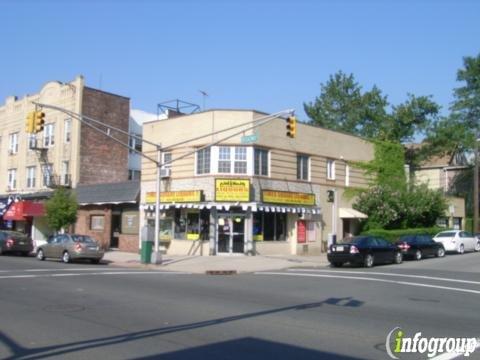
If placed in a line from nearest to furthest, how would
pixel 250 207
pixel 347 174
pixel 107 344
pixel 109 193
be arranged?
1. pixel 107 344
2. pixel 250 207
3. pixel 109 193
4. pixel 347 174

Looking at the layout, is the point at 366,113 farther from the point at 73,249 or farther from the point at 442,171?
the point at 73,249

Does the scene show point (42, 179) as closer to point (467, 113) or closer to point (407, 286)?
point (407, 286)

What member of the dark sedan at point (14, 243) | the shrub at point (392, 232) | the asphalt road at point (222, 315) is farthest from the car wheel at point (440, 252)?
the dark sedan at point (14, 243)

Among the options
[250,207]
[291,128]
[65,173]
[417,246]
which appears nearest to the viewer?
[291,128]

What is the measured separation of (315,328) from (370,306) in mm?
3584

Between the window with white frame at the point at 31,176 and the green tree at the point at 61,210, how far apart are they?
1107cm

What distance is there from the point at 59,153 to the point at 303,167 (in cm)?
1946

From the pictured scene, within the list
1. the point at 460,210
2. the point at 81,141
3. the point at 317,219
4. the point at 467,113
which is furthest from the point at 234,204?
the point at 467,113

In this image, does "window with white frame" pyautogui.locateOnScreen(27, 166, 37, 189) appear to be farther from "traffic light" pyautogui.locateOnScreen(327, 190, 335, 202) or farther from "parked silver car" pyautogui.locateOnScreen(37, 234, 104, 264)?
"traffic light" pyautogui.locateOnScreen(327, 190, 335, 202)

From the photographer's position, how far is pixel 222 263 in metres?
27.2

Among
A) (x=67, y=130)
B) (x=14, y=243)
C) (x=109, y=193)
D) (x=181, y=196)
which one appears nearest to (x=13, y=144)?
(x=67, y=130)

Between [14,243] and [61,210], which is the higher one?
[61,210]

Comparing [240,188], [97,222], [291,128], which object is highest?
[291,128]

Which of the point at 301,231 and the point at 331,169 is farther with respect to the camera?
the point at 331,169
